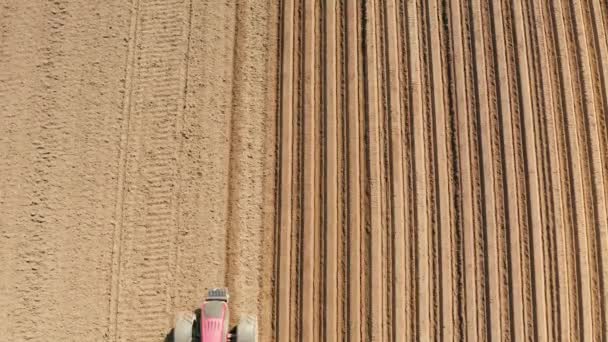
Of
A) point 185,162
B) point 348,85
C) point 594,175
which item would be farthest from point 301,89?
point 594,175

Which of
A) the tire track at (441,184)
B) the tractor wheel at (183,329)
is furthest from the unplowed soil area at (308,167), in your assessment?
the tractor wheel at (183,329)

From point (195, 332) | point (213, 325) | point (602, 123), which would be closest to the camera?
point (213, 325)

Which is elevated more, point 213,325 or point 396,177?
point 396,177

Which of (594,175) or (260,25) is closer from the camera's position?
(594,175)

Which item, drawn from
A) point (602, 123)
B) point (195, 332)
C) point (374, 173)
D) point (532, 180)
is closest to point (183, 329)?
point (195, 332)

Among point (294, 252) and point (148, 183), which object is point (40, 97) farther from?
point (294, 252)

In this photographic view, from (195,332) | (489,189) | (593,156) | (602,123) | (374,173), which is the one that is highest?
(602,123)

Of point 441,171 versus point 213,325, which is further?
point 441,171

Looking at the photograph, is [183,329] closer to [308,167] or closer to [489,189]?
[308,167]

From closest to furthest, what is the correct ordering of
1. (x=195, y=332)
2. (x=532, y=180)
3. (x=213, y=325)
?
(x=213, y=325) < (x=195, y=332) < (x=532, y=180)
